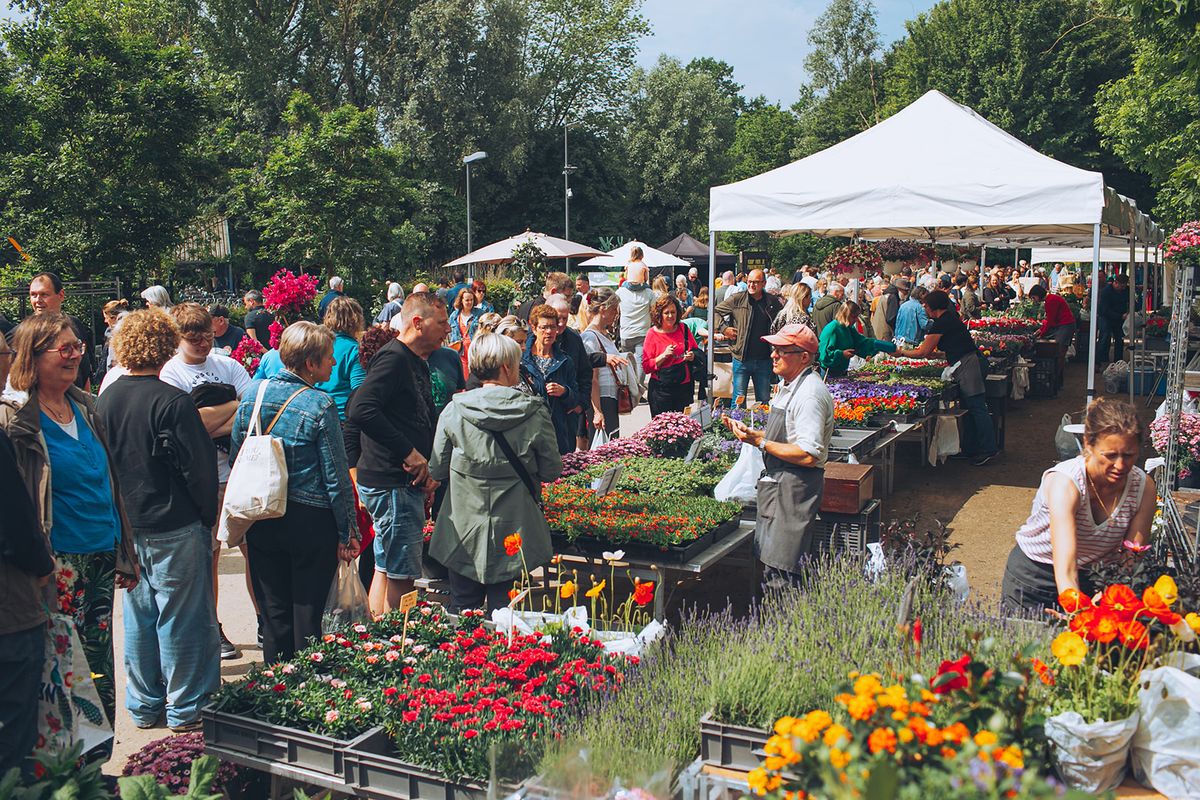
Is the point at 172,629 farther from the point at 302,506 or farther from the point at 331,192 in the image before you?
the point at 331,192

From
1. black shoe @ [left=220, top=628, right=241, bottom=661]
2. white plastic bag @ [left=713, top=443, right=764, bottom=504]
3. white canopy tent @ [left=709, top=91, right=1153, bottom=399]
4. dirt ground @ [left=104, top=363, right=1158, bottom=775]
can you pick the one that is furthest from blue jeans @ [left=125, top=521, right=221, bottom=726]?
white canopy tent @ [left=709, top=91, right=1153, bottom=399]

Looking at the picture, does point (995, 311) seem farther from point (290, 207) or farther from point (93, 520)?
point (93, 520)

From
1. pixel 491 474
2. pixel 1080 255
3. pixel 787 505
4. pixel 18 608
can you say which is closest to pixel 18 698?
pixel 18 608

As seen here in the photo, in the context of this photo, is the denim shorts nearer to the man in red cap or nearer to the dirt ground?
the dirt ground

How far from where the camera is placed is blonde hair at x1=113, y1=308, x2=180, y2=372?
3.96 meters

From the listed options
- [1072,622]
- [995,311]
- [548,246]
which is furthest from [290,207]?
[1072,622]

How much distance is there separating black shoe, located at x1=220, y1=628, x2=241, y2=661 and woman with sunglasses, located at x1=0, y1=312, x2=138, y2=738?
45.8 inches

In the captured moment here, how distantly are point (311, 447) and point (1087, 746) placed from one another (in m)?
3.03

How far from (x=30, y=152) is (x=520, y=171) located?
22480 mm

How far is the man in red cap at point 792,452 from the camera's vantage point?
4.55m

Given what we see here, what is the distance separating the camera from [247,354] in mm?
7863

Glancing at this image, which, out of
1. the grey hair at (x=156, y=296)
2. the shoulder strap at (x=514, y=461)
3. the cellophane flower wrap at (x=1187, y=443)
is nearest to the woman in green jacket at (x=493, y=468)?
the shoulder strap at (x=514, y=461)

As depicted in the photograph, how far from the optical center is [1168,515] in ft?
17.0

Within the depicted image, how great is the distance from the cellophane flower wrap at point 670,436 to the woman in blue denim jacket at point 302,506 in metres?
3.29
